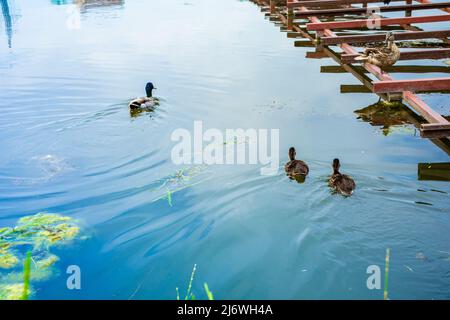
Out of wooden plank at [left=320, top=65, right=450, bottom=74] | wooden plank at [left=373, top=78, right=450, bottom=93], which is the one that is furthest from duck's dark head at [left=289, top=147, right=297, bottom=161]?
wooden plank at [left=320, top=65, right=450, bottom=74]

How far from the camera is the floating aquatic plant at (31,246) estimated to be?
489cm

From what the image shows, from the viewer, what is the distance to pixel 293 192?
6.32 meters

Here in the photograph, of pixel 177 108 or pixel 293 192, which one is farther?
pixel 177 108

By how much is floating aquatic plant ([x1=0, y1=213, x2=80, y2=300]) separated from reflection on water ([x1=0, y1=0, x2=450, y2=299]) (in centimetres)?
18

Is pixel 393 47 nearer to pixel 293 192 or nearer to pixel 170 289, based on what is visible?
pixel 293 192

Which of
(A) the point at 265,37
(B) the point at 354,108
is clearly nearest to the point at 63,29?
(A) the point at 265,37

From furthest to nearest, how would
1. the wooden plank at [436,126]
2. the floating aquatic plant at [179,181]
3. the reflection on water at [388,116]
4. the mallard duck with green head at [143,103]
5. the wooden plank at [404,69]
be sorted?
the wooden plank at [404,69] < the mallard duck with green head at [143,103] < the reflection on water at [388,116] < the wooden plank at [436,126] < the floating aquatic plant at [179,181]

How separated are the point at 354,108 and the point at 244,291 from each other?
5960mm

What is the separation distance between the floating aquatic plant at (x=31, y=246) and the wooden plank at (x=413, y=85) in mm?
6017

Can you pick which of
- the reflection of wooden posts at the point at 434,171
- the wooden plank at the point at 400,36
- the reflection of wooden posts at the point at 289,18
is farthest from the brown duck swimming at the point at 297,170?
the reflection of wooden posts at the point at 289,18

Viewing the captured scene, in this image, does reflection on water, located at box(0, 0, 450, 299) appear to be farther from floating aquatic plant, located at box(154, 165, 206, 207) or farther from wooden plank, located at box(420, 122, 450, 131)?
wooden plank, located at box(420, 122, 450, 131)

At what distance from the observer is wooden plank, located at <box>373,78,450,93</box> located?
8.60 m

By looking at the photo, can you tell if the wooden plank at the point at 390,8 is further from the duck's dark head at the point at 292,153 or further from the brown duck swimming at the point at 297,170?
the brown duck swimming at the point at 297,170
